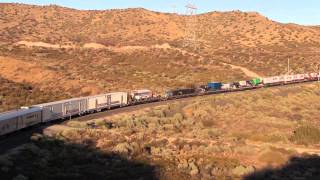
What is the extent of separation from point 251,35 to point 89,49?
69.0m

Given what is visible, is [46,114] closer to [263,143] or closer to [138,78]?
[263,143]

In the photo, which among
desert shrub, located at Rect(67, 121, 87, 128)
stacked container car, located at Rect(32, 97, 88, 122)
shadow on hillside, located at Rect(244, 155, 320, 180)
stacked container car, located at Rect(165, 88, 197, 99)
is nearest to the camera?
shadow on hillside, located at Rect(244, 155, 320, 180)

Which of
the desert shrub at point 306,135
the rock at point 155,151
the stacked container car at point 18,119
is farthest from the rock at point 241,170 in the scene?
the stacked container car at point 18,119

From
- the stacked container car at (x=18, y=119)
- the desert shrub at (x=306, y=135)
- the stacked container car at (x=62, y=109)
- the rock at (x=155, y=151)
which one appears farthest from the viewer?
the stacked container car at (x=62, y=109)

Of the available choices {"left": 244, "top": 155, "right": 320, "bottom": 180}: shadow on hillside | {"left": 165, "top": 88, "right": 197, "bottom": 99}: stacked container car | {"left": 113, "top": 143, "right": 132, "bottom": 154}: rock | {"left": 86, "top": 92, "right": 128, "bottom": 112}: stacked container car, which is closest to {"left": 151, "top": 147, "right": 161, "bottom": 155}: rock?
{"left": 113, "top": 143, "right": 132, "bottom": 154}: rock

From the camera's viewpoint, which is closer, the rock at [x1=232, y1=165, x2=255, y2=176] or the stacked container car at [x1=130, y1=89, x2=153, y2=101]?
the rock at [x1=232, y1=165, x2=255, y2=176]

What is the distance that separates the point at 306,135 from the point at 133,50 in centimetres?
9707

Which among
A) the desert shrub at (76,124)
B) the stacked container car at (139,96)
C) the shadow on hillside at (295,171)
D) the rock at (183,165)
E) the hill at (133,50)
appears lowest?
the shadow on hillside at (295,171)

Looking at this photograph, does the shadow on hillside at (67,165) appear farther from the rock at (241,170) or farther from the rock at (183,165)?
the rock at (241,170)

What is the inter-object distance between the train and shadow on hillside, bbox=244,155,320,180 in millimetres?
24367

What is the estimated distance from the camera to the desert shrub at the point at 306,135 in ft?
168

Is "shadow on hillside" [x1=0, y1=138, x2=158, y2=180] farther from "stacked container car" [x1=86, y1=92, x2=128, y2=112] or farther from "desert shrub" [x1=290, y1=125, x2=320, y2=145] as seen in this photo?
"stacked container car" [x1=86, y1=92, x2=128, y2=112]

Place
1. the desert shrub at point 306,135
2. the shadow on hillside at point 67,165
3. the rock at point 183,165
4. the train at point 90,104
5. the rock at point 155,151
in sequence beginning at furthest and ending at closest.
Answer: the desert shrub at point 306,135 < the train at point 90,104 < the rock at point 155,151 < the rock at point 183,165 < the shadow on hillside at point 67,165

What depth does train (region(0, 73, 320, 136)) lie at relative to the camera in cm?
4866
